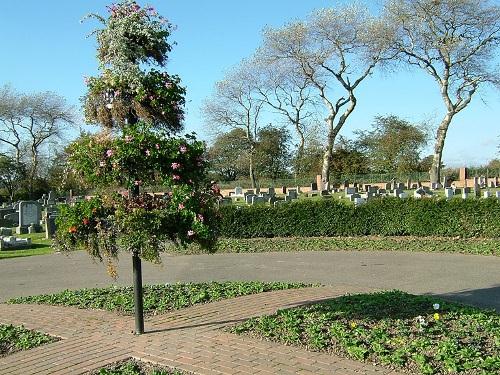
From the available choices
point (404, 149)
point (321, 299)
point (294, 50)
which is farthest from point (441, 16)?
point (321, 299)

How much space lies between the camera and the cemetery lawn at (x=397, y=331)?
5.05m

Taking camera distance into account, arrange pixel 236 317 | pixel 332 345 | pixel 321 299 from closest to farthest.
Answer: pixel 332 345
pixel 236 317
pixel 321 299

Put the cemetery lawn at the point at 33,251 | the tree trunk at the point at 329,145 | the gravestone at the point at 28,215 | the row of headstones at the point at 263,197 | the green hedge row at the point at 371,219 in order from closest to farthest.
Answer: the green hedge row at the point at 371,219, the cemetery lawn at the point at 33,251, the gravestone at the point at 28,215, the row of headstones at the point at 263,197, the tree trunk at the point at 329,145

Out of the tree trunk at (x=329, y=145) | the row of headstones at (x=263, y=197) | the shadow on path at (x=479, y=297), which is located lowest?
the shadow on path at (x=479, y=297)

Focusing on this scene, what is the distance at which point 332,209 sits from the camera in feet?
61.8

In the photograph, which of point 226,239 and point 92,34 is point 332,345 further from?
point 226,239

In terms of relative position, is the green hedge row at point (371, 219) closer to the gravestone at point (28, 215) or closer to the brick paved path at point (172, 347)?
the brick paved path at point (172, 347)

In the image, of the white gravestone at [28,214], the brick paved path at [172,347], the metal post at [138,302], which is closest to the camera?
the brick paved path at [172,347]

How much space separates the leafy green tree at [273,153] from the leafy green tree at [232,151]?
2.06 m

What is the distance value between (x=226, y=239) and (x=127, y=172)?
13745 millimetres

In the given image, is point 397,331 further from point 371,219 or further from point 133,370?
point 371,219

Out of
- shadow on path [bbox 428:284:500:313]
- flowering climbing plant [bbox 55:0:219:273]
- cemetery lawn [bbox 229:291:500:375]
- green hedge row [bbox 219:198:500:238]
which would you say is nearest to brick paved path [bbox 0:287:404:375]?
cemetery lawn [bbox 229:291:500:375]

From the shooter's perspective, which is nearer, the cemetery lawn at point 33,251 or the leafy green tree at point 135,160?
the leafy green tree at point 135,160

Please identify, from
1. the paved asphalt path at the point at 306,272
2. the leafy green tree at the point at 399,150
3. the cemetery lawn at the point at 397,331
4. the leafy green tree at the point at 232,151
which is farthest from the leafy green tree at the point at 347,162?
the cemetery lawn at the point at 397,331
